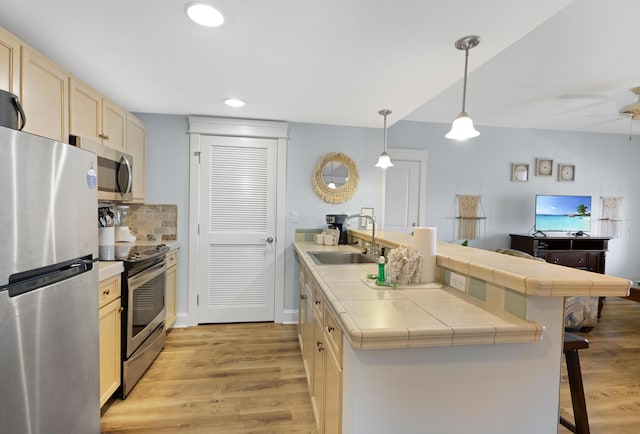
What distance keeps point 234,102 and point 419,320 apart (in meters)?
2.43

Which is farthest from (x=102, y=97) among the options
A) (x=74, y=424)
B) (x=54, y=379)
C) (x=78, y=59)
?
(x=74, y=424)

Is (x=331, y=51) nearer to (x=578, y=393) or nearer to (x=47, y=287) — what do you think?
(x=47, y=287)

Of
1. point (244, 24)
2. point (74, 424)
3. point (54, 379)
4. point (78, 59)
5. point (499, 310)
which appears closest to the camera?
point (499, 310)

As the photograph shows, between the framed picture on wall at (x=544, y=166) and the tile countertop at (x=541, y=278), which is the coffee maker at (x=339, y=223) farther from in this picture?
the framed picture on wall at (x=544, y=166)

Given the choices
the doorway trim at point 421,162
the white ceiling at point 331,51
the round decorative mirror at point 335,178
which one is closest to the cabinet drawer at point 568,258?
the doorway trim at point 421,162

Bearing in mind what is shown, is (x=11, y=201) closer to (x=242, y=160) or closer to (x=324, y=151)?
(x=242, y=160)

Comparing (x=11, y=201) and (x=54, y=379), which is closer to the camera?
(x=11, y=201)

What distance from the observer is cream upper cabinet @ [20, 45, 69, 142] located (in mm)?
1630

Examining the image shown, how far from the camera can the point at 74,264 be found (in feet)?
4.78

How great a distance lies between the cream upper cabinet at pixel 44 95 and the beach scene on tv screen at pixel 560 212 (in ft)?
16.8

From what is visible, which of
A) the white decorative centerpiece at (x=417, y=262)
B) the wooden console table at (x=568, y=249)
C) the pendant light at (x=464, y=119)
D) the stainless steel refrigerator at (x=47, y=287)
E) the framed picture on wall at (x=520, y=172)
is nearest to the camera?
the stainless steel refrigerator at (x=47, y=287)

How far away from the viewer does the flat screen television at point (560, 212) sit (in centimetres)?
424

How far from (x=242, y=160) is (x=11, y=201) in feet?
7.45

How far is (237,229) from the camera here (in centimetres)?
332
